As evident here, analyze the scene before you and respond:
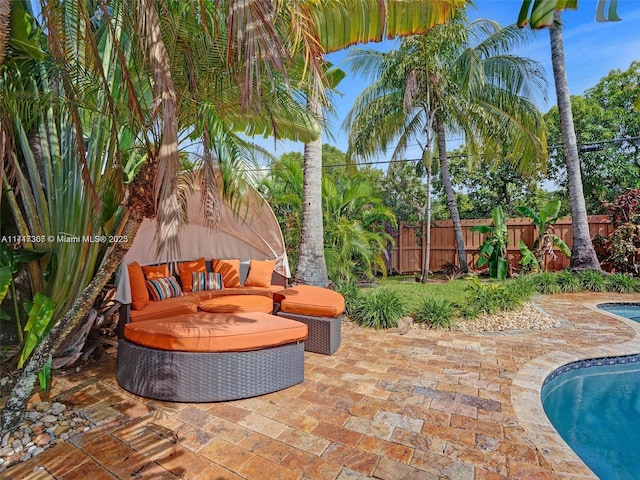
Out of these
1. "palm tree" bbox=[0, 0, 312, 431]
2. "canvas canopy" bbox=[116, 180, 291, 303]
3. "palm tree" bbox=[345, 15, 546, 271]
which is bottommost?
"canvas canopy" bbox=[116, 180, 291, 303]

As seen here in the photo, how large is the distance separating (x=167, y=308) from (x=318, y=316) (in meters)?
1.97

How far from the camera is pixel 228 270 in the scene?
6.30m

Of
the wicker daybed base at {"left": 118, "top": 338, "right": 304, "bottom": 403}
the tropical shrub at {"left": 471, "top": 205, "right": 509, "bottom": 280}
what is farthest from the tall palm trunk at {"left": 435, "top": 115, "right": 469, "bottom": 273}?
the wicker daybed base at {"left": 118, "top": 338, "right": 304, "bottom": 403}

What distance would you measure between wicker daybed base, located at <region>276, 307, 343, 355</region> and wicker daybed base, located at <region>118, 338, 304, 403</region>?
3.91 ft

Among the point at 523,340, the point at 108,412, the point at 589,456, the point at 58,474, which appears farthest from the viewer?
the point at 523,340

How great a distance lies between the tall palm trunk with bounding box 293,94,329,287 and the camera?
6.41 meters

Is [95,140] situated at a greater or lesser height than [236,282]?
greater

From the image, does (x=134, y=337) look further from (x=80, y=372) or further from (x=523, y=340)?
(x=523, y=340)

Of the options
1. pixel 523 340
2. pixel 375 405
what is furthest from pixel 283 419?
pixel 523 340

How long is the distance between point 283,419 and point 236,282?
3.64m

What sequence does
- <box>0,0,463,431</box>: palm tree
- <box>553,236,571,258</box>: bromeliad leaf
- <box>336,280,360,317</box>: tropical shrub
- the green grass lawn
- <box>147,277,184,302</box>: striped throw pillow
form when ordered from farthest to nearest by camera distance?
<box>553,236,571,258</box>: bromeliad leaf, the green grass lawn, <box>336,280,360,317</box>: tropical shrub, <box>147,277,184,302</box>: striped throw pillow, <box>0,0,463,431</box>: palm tree

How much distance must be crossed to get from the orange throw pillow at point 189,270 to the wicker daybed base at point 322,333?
86.2 inches

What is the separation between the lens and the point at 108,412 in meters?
3.05

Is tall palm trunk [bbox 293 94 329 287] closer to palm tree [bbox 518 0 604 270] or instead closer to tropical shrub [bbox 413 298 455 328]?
tropical shrub [bbox 413 298 455 328]
